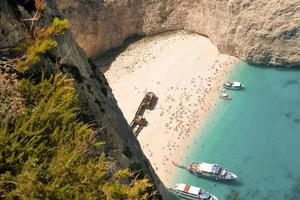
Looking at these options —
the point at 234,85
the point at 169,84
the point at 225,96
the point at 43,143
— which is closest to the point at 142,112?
the point at 169,84

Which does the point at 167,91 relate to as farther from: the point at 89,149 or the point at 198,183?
the point at 89,149

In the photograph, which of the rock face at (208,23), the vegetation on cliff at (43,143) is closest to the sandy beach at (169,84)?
the rock face at (208,23)

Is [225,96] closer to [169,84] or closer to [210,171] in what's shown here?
[169,84]

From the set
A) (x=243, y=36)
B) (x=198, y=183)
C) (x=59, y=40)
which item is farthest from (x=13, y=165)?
(x=243, y=36)

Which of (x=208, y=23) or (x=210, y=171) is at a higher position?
(x=208, y=23)

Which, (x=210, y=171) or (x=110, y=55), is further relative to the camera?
(x=110, y=55)

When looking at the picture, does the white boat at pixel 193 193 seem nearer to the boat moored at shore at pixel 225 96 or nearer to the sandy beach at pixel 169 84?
the sandy beach at pixel 169 84
